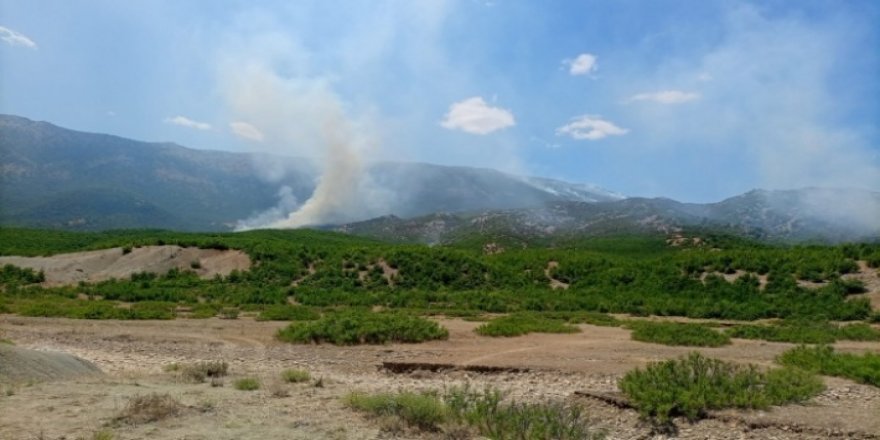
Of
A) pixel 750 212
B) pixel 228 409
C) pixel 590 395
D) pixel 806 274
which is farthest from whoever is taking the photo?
pixel 750 212

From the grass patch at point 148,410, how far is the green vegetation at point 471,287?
16.2 metres

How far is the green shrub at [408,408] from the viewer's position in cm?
986

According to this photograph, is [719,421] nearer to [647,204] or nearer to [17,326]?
[17,326]

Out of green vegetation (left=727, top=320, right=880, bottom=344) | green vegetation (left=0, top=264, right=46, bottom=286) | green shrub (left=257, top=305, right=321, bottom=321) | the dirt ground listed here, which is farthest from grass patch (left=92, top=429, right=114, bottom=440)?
green vegetation (left=0, top=264, right=46, bottom=286)

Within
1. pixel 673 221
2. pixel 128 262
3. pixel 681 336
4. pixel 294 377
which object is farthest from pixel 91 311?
pixel 673 221

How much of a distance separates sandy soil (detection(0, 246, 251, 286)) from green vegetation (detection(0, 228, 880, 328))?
114 centimetres

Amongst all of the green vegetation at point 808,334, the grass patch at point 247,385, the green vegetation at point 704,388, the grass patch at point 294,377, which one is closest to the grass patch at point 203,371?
the grass patch at point 247,385

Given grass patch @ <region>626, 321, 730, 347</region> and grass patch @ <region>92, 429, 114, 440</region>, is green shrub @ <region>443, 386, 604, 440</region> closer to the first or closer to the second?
grass patch @ <region>92, 429, 114, 440</region>

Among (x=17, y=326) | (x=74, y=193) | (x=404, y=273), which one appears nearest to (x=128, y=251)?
(x=404, y=273)

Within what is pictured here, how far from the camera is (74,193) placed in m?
168

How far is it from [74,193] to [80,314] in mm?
163477

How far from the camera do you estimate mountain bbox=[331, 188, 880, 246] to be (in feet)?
243

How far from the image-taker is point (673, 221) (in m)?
86.6

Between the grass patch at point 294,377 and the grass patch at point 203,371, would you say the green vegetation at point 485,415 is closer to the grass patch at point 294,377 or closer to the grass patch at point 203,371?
the grass patch at point 294,377
